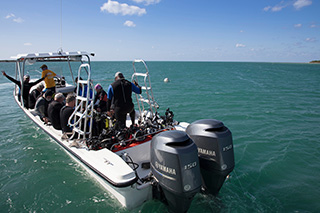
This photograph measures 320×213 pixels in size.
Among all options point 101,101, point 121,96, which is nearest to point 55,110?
point 101,101

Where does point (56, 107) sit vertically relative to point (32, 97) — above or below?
above

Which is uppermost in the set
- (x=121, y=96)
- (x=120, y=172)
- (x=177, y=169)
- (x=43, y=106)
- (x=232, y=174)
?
(x=121, y=96)

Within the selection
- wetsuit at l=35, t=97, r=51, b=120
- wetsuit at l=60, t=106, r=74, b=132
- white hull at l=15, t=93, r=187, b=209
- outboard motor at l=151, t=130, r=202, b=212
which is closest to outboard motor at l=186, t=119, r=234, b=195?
outboard motor at l=151, t=130, r=202, b=212

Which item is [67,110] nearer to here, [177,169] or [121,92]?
[121,92]

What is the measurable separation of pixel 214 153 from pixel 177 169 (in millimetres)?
793

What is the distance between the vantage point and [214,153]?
3.38 meters

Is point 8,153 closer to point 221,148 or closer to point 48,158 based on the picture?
point 48,158

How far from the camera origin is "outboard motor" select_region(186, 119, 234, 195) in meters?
3.35

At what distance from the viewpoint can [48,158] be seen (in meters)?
5.97

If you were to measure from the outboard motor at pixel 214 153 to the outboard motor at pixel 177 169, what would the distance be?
0.47 metres

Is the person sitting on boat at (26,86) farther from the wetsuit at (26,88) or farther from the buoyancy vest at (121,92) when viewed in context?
the buoyancy vest at (121,92)

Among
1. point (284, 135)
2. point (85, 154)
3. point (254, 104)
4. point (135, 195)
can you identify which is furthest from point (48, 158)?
point (254, 104)

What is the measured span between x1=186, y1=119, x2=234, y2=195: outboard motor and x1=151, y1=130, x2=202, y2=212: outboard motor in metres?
0.47

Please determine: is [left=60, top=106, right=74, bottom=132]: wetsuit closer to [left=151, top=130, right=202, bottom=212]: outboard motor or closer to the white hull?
the white hull
